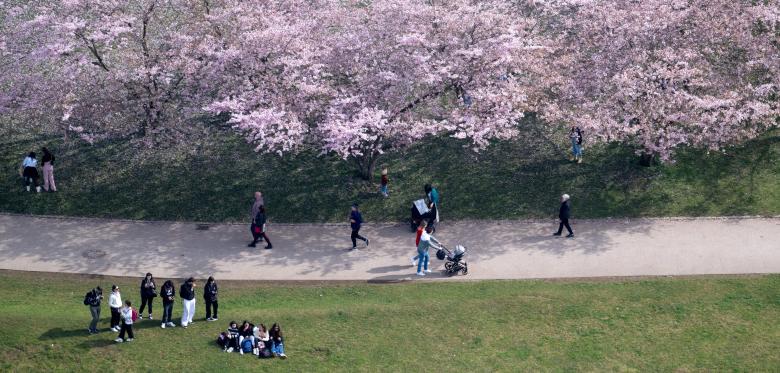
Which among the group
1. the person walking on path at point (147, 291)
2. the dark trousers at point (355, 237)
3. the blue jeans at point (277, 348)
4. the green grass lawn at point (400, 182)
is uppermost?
the green grass lawn at point (400, 182)

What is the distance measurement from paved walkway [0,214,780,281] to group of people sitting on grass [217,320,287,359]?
159 inches

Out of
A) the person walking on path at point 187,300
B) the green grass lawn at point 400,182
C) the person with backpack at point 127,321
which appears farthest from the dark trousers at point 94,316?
the green grass lawn at point 400,182

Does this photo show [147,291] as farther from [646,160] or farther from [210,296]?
[646,160]

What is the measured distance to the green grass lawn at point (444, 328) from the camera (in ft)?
67.2

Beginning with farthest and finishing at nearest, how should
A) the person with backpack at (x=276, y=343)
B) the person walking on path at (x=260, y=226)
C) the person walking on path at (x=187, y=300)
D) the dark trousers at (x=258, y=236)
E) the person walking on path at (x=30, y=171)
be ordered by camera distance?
1. the person walking on path at (x=30, y=171)
2. the dark trousers at (x=258, y=236)
3. the person walking on path at (x=260, y=226)
4. the person walking on path at (x=187, y=300)
5. the person with backpack at (x=276, y=343)

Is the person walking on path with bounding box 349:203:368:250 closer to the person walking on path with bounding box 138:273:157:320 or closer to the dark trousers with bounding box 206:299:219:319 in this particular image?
the dark trousers with bounding box 206:299:219:319

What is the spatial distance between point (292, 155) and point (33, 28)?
11.0 m

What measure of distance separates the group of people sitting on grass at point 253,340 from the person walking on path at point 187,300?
1.36m

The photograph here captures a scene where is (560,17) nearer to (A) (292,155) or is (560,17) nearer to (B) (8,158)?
(A) (292,155)

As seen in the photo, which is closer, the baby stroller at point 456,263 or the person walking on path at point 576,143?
the baby stroller at point 456,263

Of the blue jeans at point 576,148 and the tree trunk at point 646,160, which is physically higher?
the blue jeans at point 576,148

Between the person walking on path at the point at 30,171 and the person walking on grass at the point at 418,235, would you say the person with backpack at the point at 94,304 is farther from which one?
the person walking on path at the point at 30,171

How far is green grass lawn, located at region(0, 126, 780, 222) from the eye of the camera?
29359mm

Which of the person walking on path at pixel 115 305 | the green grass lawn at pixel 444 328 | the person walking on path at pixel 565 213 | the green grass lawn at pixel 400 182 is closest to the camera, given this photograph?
the green grass lawn at pixel 444 328
